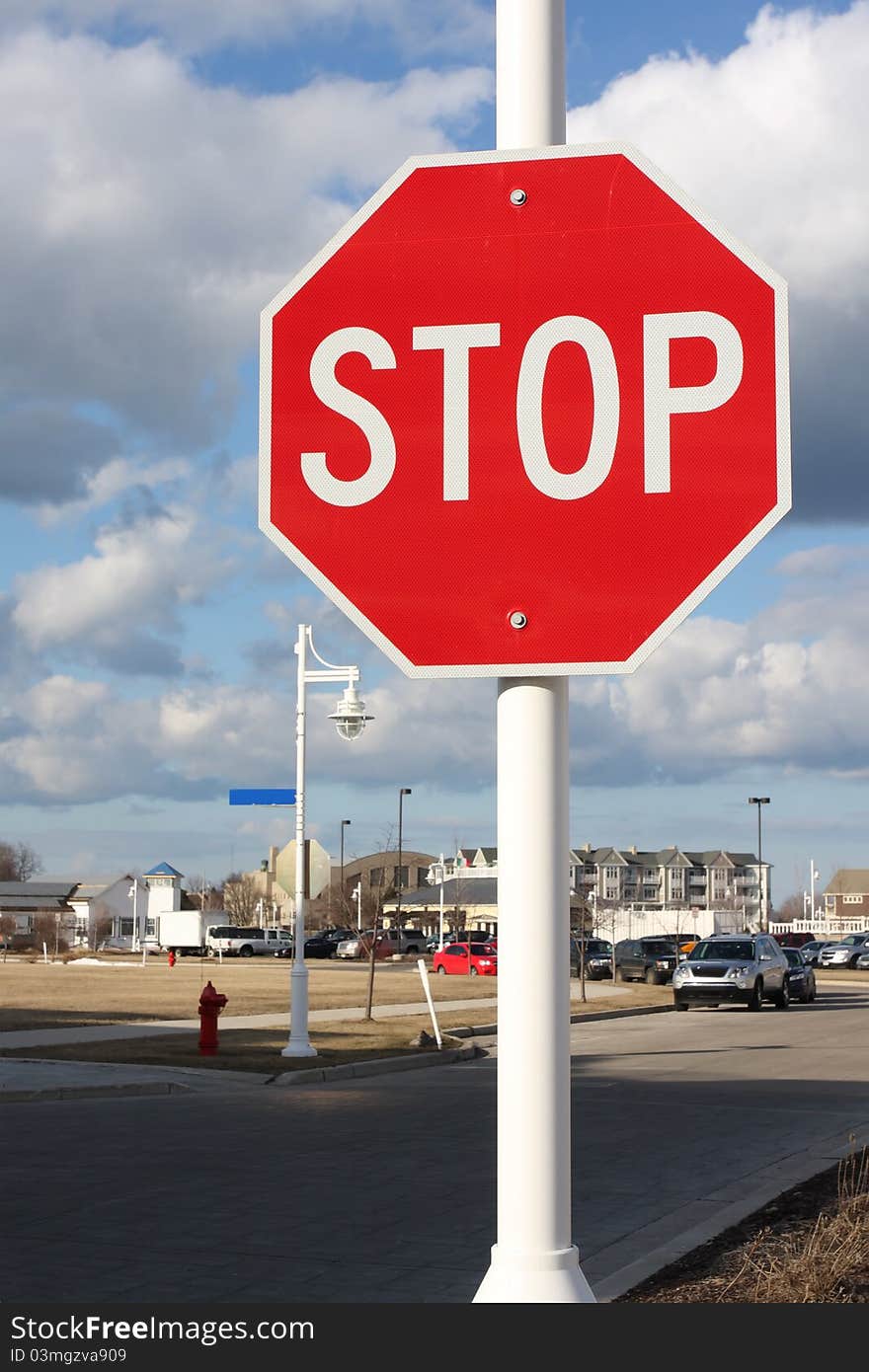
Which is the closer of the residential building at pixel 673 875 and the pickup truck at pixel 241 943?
the pickup truck at pixel 241 943

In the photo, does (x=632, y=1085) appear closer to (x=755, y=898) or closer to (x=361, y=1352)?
(x=361, y=1352)

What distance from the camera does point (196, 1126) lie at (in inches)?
533

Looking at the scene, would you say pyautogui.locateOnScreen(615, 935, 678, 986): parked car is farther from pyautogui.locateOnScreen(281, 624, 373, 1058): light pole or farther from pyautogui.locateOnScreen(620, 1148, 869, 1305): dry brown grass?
pyautogui.locateOnScreen(620, 1148, 869, 1305): dry brown grass

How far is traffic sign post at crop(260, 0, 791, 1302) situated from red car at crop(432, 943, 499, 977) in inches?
2048

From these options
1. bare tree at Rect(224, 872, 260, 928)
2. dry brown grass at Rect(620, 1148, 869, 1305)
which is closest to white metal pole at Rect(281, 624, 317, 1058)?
dry brown grass at Rect(620, 1148, 869, 1305)

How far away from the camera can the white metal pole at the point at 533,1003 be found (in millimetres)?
3104

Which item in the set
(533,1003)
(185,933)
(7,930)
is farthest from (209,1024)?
(7,930)

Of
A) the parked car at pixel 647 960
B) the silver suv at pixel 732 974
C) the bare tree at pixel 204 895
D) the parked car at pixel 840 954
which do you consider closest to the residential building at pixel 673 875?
the bare tree at pixel 204 895

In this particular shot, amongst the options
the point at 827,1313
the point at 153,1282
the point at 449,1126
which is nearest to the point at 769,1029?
the point at 449,1126

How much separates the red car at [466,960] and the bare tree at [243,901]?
6361cm

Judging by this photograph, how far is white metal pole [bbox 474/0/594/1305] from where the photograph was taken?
3.10m

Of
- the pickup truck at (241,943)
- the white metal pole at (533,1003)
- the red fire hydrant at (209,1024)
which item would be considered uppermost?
the white metal pole at (533,1003)

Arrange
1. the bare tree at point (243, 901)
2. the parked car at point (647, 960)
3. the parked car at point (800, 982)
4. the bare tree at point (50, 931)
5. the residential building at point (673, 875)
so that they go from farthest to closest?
the residential building at point (673, 875)
the bare tree at point (243, 901)
the bare tree at point (50, 931)
the parked car at point (647, 960)
the parked car at point (800, 982)

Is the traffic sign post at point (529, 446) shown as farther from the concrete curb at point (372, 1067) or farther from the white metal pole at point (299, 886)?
the white metal pole at point (299, 886)
